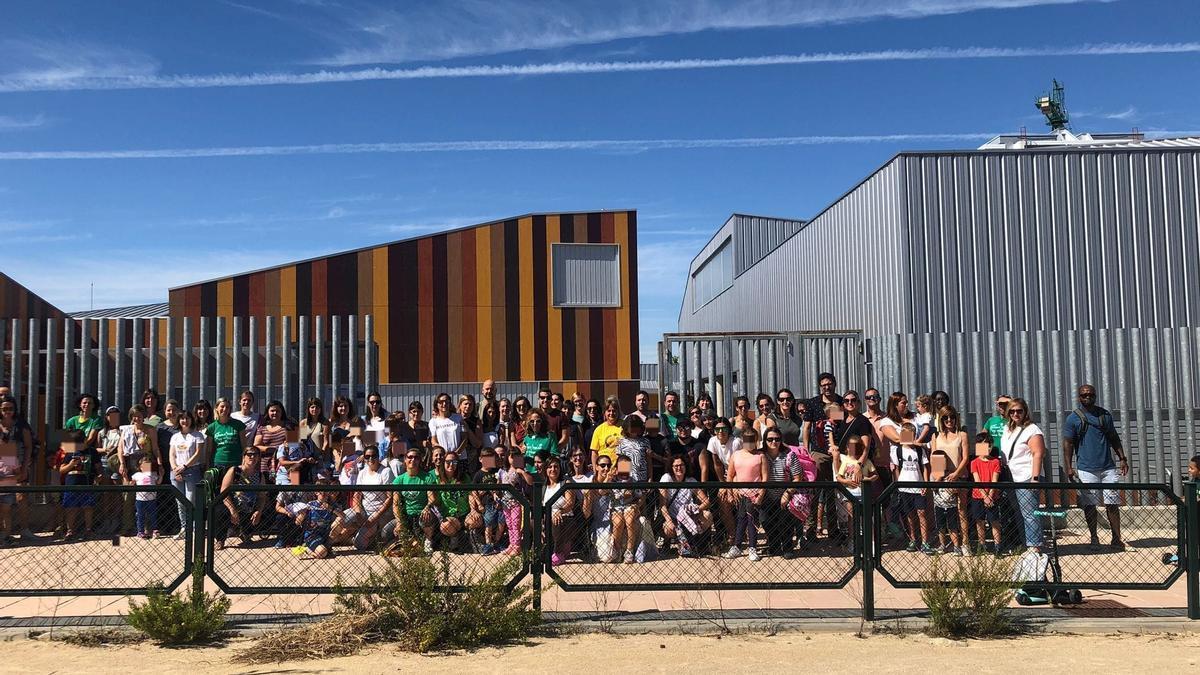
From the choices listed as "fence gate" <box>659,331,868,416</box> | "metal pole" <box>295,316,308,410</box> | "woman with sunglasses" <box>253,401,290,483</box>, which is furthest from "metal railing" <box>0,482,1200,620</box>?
"fence gate" <box>659,331,868,416</box>

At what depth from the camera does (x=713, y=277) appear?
1371 inches

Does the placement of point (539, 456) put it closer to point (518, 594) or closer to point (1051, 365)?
point (518, 594)

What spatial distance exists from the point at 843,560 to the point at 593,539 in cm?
173

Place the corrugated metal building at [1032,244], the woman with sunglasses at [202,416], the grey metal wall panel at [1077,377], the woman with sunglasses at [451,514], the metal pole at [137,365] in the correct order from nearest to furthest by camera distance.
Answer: the woman with sunglasses at [451,514], the woman with sunglasses at [202,416], the grey metal wall panel at [1077,377], the metal pole at [137,365], the corrugated metal building at [1032,244]

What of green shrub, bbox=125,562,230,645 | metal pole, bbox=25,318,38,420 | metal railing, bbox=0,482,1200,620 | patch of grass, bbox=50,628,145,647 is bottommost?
patch of grass, bbox=50,628,145,647

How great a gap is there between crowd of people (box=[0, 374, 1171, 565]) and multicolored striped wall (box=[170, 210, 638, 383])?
21.9 feet

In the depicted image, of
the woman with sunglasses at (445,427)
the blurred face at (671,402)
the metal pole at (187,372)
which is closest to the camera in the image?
the woman with sunglasses at (445,427)

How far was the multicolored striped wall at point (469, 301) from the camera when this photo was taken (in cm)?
1905

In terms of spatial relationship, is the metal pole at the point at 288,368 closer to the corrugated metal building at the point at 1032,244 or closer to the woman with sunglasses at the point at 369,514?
the corrugated metal building at the point at 1032,244

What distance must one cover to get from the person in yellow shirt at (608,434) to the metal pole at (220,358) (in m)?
5.71

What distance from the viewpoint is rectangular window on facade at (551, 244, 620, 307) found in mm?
19641

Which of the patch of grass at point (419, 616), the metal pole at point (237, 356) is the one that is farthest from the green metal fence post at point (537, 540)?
the metal pole at point (237, 356)

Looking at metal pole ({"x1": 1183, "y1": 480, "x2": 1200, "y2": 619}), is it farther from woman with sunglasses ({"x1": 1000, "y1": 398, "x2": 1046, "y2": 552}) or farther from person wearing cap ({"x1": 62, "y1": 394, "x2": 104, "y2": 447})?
person wearing cap ({"x1": 62, "y1": 394, "x2": 104, "y2": 447})

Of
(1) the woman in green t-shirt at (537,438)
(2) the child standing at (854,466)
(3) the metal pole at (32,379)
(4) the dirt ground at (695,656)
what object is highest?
(3) the metal pole at (32,379)
